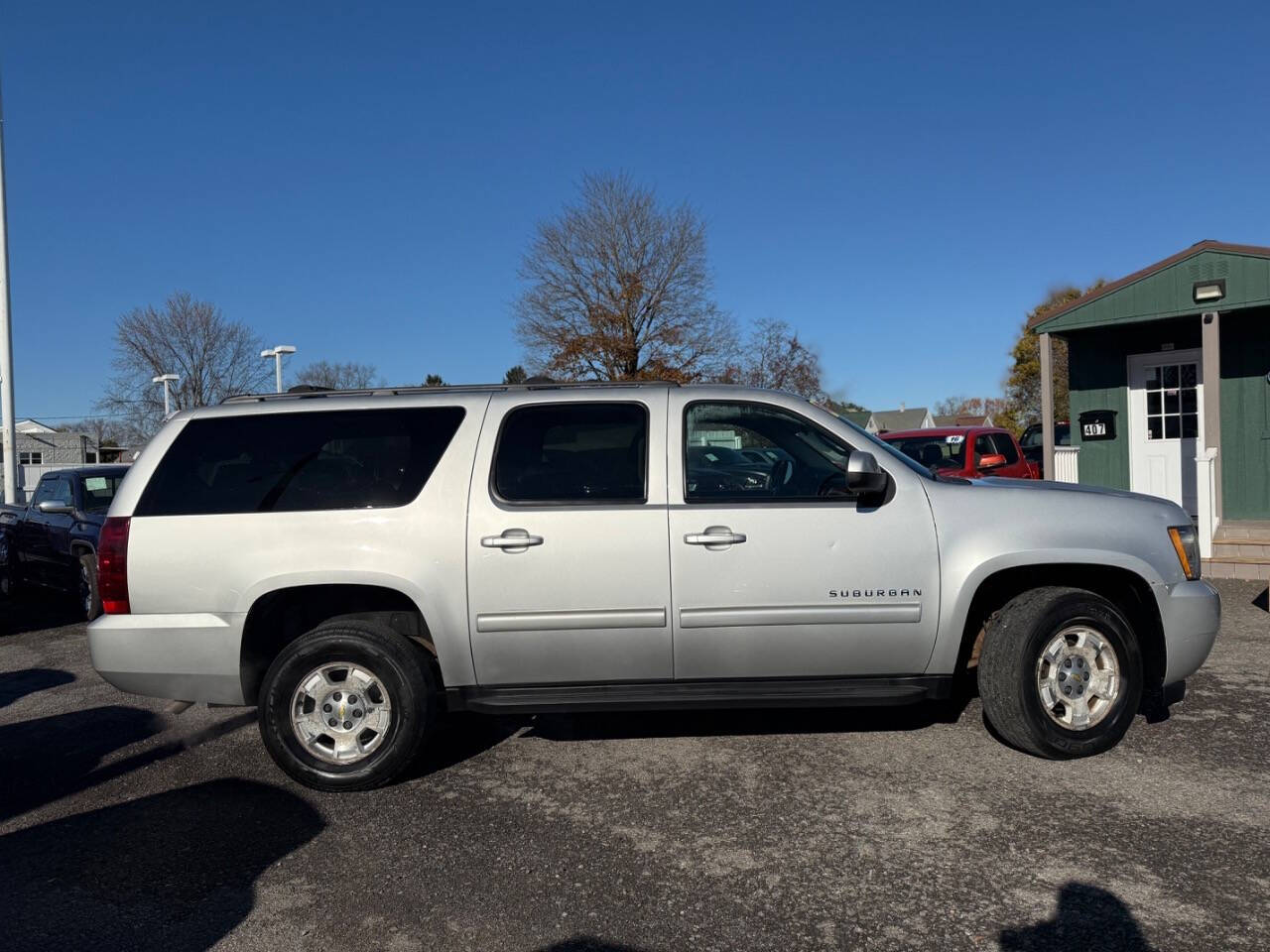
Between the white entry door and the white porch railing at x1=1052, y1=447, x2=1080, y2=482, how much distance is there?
28.3 inches

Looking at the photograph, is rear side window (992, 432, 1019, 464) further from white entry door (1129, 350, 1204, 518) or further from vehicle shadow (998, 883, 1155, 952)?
vehicle shadow (998, 883, 1155, 952)

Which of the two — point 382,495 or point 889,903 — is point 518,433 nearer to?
point 382,495

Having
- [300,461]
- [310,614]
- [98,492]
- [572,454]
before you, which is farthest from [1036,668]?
[98,492]

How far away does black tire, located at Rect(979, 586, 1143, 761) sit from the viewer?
4.54 m

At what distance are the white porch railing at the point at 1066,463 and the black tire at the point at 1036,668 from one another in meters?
8.72

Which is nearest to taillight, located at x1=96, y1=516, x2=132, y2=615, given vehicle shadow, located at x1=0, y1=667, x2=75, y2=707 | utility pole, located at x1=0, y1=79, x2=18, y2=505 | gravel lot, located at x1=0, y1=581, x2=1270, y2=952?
gravel lot, located at x1=0, y1=581, x2=1270, y2=952

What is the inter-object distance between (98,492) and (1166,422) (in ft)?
42.5

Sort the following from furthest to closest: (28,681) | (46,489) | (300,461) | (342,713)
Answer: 1. (46,489)
2. (28,681)
3. (300,461)
4. (342,713)

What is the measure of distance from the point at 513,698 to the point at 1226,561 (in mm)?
8798

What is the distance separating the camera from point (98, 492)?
10273mm

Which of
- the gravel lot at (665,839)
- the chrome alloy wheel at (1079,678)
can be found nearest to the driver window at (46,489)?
the gravel lot at (665,839)

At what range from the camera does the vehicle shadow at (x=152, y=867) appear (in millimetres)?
3285

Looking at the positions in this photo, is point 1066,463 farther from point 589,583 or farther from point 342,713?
point 342,713

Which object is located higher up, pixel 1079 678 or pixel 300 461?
pixel 300 461
